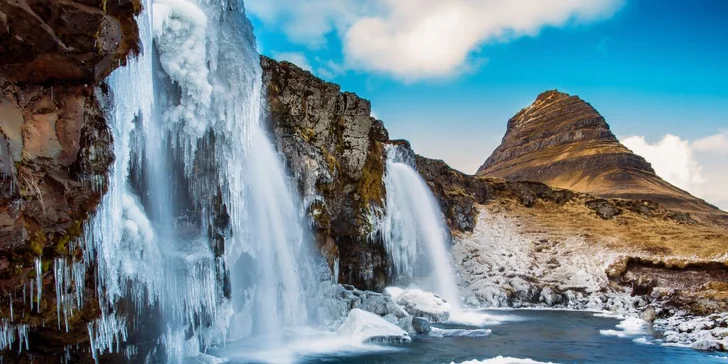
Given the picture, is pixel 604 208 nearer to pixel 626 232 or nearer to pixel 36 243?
pixel 626 232

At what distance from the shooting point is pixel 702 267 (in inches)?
1617

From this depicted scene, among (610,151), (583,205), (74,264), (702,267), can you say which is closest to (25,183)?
(74,264)

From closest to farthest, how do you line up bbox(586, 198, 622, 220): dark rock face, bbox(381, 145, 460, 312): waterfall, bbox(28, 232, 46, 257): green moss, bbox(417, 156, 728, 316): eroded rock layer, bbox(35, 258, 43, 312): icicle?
bbox(28, 232, 46, 257): green moss
bbox(35, 258, 43, 312): icicle
bbox(381, 145, 460, 312): waterfall
bbox(417, 156, 728, 316): eroded rock layer
bbox(586, 198, 622, 220): dark rock face

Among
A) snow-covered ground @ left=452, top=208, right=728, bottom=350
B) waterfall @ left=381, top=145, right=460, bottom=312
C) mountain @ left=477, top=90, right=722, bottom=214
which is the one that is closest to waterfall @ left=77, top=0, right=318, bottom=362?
waterfall @ left=381, top=145, right=460, bottom=312

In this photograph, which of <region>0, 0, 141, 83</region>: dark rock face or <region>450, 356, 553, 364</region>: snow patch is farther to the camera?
<region>450, 356, 553, 364</region>: snow patch

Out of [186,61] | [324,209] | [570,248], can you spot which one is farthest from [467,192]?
[186,61]

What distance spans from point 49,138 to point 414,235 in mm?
34675

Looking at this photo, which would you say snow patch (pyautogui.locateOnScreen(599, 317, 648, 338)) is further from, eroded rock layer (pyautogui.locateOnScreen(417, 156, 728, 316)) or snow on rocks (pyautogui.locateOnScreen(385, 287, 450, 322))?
snow on rocks (pyautogui.locateOnScreen(385, 287, 450, 322))

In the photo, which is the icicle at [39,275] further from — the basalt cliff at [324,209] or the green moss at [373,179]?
the green moss at [373,179]

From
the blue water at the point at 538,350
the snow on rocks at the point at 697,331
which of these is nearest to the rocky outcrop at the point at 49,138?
the blue water at the point at 538,350

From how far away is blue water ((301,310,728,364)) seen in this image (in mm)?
20891

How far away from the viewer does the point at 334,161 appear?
33344 millimetres

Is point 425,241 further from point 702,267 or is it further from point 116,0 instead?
point 116,0

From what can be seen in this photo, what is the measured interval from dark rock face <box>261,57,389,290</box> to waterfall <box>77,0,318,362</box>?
453 cm
